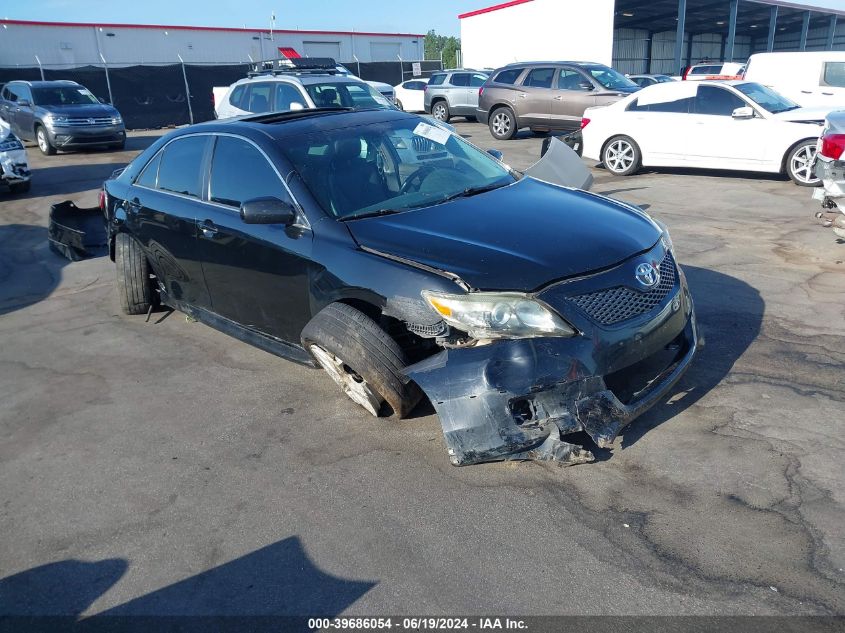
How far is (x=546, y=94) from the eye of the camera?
16.2m

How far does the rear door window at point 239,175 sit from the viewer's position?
14.4 ft

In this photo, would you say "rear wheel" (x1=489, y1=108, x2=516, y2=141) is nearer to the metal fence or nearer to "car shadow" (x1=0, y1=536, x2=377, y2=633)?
the metal fence

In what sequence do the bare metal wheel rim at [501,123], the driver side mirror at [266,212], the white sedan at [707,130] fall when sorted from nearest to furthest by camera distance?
1. the driver side mirror at [266,212]
2. the white sedan at [707,130]
3. the bare metal wheel rim at [501,123]

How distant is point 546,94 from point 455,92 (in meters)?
5.84

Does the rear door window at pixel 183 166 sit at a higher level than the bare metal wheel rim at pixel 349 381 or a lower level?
higher

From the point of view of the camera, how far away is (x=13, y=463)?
3.91m

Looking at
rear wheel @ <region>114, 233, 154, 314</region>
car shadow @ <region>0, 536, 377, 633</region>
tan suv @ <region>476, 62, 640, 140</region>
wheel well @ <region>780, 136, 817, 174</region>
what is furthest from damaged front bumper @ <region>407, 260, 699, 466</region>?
tan suv @ <region>476, 62, 640, 140</region>

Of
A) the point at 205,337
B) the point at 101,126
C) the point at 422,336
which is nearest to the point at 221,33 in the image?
the point at 101,126

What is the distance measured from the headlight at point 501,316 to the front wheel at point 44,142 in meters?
17.2

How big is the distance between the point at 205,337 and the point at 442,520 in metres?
3.19

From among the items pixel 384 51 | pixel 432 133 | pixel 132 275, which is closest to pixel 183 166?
pixel 132 275

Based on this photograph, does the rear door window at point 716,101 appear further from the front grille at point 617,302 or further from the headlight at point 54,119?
the headlight at point 54,119

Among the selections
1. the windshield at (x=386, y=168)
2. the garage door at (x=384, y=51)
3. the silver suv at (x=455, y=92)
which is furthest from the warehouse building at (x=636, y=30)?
the windshield at (x=386, y=168)

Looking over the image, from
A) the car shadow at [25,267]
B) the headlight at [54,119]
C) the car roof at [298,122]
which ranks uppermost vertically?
the car roof at [298,122]
